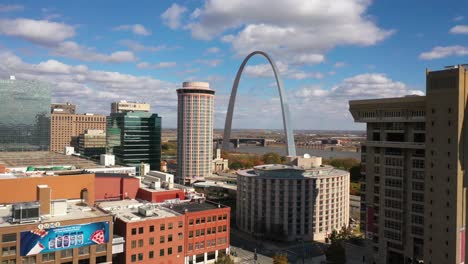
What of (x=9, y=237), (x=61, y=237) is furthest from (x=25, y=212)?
(x=61, y=237)

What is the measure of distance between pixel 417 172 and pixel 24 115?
Result: 519ft

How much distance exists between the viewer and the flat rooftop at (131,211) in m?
47.2

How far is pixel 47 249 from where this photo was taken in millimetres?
39094

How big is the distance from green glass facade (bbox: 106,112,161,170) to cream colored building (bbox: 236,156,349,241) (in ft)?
165

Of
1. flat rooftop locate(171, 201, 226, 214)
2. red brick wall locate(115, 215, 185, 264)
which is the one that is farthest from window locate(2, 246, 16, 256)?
flat rooftop locate(171, 201, 226, 214)

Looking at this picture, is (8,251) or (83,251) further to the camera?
(83,251)

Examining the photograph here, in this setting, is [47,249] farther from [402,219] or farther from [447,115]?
[447,115]

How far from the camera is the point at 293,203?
2699 inches

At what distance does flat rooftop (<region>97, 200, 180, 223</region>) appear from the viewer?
47188 mm

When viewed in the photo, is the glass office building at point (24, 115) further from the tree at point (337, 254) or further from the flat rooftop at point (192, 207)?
the tree at point (337, 254)

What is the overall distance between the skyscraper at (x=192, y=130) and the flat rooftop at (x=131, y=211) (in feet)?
227

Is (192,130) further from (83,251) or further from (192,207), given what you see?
(83,251)

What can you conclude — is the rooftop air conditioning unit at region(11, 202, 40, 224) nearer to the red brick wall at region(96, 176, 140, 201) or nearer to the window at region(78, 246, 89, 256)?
the window at region(78, 246, 89, 256)

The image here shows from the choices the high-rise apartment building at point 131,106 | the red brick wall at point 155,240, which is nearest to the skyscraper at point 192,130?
the high-rise apartment building at point 131,106
